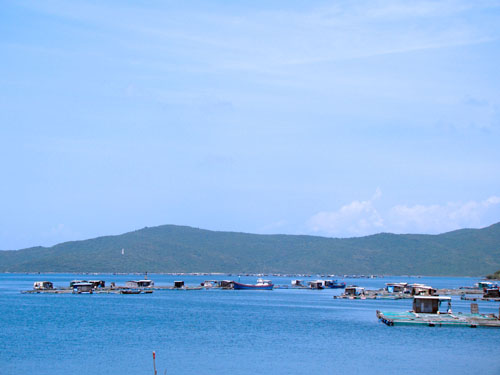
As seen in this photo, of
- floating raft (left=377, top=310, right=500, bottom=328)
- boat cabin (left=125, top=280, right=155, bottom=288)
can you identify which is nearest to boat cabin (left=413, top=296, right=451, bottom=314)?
floating raft (left=377, top=310, right=500, bottom=328)

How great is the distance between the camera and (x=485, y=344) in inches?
2163

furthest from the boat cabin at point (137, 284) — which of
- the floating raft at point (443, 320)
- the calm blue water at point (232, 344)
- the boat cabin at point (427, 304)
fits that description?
the floating raft at point (443, 320)

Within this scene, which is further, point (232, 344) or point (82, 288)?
point (82, 288)

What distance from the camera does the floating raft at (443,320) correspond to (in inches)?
2549

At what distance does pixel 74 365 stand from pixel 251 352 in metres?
12.8

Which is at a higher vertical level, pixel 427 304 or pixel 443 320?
pixel 427 304

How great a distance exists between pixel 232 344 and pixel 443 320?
23.9 metres

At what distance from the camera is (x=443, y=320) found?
66.2m

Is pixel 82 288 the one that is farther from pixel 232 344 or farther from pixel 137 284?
pixel 232 344

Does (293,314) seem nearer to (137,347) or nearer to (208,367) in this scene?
(137,347)

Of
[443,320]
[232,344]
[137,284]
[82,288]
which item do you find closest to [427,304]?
[443,320]

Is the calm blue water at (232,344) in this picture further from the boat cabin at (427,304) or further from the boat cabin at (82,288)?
the boat cabin at (82,288)

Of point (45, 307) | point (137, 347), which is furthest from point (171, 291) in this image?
point (137, 347)

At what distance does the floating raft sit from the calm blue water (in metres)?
0.94
